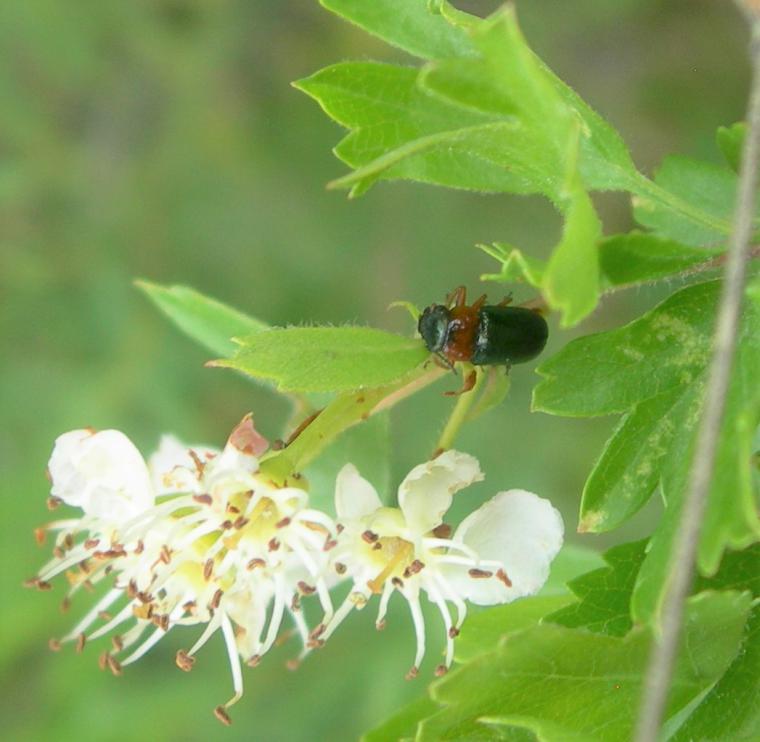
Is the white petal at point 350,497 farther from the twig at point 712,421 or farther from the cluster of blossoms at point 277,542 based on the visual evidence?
the twig at point 712,421

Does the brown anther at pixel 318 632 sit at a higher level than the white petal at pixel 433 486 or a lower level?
lower

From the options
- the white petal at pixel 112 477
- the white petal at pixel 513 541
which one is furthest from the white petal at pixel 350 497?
the white petal at pixel 112 477

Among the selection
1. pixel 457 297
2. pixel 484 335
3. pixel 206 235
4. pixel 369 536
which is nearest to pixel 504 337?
pixel 484 335

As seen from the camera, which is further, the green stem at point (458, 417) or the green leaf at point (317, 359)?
the green stem at point (458, 417)

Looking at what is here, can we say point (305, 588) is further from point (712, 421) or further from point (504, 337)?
point (712, 421)

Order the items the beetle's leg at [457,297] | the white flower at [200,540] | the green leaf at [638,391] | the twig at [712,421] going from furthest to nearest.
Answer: the beetle's leg at [457,297] → the white flower at [200,540] → the green leaf at [638,391] → the twig at [712,421]

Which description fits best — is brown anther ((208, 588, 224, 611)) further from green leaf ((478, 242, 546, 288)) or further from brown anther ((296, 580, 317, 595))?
green leaf ((478, 242, 546, 288))

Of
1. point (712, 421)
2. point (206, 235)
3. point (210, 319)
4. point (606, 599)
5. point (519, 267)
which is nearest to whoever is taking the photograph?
point (712, 421)
